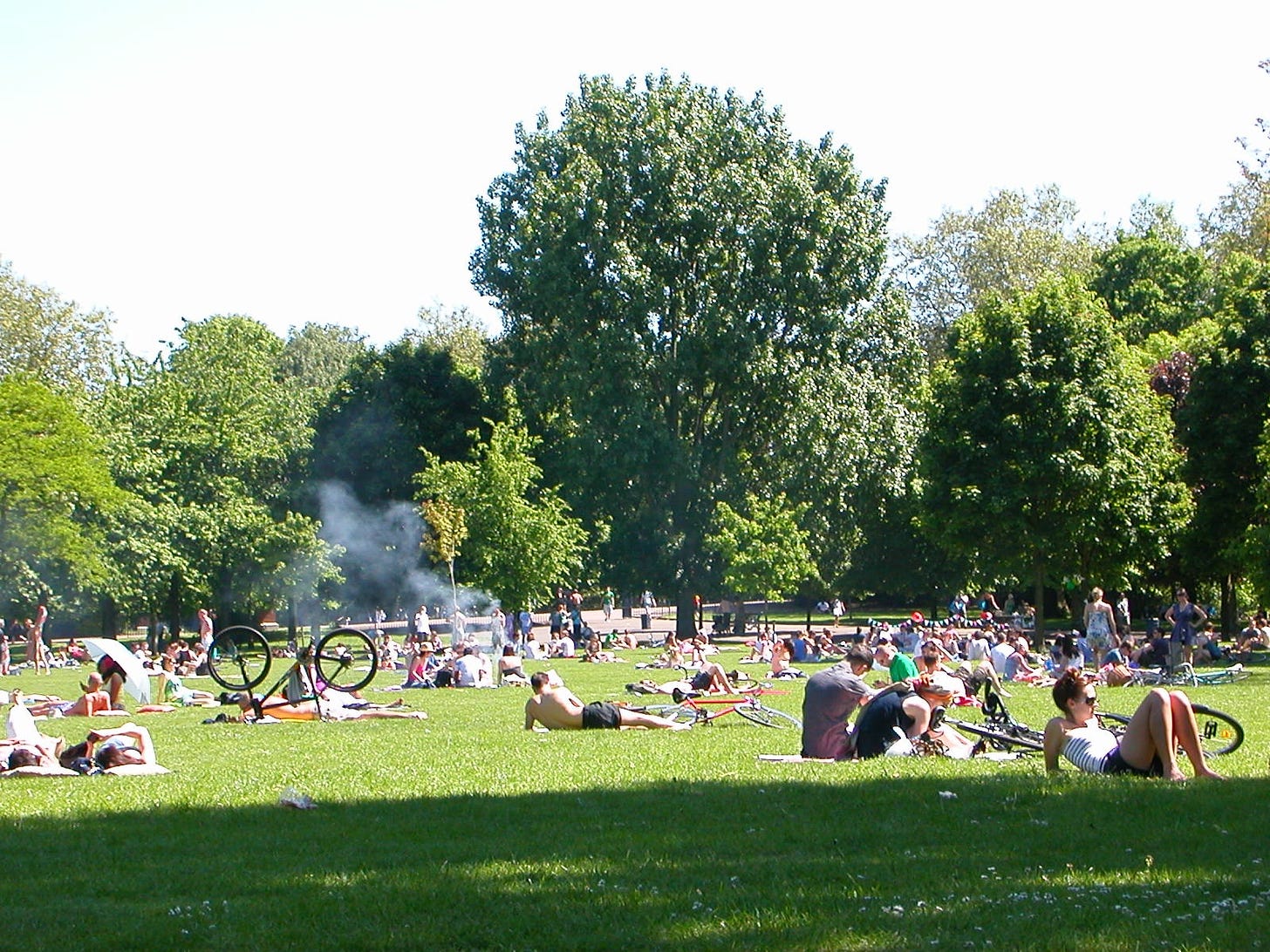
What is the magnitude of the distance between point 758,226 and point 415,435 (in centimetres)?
1599

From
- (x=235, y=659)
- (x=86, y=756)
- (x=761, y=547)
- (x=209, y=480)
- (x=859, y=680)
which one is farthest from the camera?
(x=209, y=480)

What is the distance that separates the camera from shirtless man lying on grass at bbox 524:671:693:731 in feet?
53.6

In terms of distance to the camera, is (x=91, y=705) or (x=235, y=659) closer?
(x=91, y=705)

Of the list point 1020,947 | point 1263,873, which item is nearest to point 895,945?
point 1020,947

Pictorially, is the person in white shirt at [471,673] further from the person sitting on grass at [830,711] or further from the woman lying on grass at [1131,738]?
the woman lying on grass at [1131,738]

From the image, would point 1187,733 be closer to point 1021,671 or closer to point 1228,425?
point 1021,671

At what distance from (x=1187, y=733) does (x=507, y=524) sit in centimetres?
3733

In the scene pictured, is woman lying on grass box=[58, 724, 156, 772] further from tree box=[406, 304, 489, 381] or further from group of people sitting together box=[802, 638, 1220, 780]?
tree box=[406, 304, 489, 381]

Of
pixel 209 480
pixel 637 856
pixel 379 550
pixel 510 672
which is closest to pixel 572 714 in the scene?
pixel 637 856

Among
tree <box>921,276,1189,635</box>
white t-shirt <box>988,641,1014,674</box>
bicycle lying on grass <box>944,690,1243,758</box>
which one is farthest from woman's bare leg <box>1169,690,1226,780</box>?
tree <box>921,276,1189,635</box>

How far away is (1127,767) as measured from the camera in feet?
34.5

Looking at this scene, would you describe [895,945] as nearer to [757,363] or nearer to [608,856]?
[608,856]

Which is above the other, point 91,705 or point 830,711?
point 830,711

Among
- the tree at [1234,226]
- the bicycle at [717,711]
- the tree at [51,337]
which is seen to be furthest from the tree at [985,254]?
the bicycle at [717,711]
